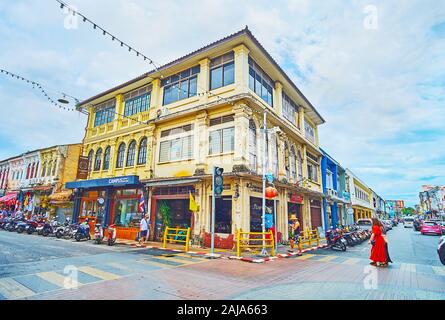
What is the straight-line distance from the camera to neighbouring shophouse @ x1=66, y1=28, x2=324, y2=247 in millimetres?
13648

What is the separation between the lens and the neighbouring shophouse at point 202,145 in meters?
13.6

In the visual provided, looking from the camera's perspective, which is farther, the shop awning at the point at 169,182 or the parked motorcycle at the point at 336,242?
the shop awning at the point at 169,182

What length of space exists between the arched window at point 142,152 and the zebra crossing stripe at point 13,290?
12.3 m

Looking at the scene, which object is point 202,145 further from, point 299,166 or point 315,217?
point 315,217

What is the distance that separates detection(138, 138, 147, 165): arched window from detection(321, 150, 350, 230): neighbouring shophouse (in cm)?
1723

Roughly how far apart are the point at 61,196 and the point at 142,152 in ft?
31.6

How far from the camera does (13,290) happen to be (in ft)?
17.3

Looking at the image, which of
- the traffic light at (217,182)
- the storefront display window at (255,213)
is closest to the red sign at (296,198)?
the storefront display window at (255,213)

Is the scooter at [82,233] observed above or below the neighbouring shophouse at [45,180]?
below

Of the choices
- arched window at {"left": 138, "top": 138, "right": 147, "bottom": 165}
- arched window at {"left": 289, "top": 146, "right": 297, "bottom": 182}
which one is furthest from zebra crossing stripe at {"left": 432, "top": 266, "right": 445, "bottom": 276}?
arched window at {"left": 138, "top": 138, "right": 147, "bottom": 165}

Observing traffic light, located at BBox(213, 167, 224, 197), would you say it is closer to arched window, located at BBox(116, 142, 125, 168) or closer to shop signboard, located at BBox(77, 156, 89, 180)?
arched window, located at BBox(116, 142, 125, 168)

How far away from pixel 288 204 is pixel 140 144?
11831mm

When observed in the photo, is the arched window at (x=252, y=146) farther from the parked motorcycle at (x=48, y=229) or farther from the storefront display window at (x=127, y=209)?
the parked motorcycle at (x=48, y=229)
